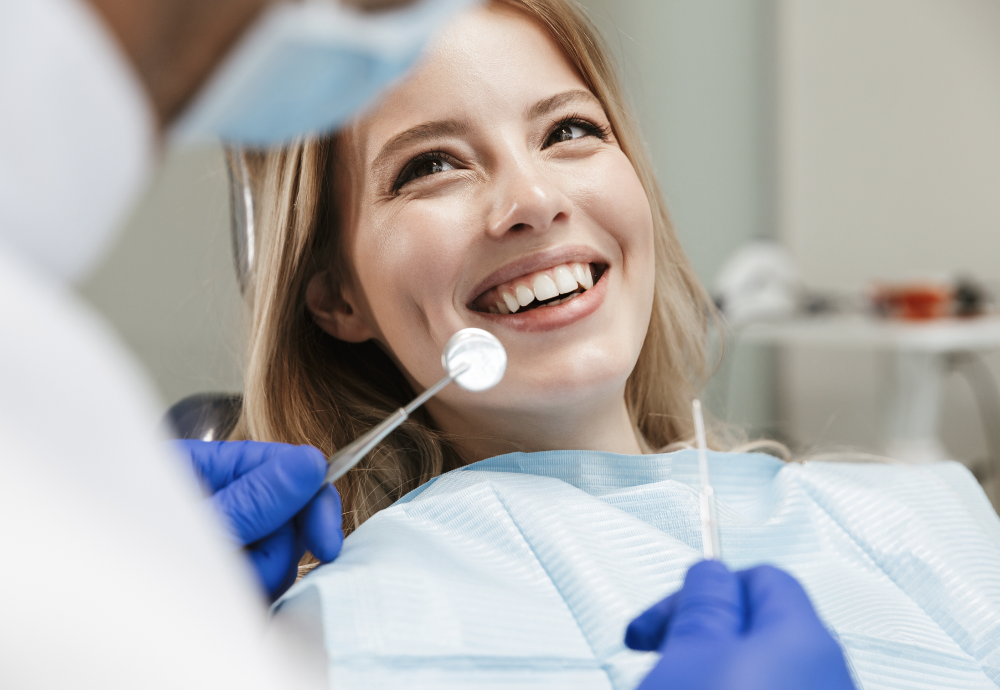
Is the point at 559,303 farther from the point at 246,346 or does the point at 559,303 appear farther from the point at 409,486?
the point at 246,346

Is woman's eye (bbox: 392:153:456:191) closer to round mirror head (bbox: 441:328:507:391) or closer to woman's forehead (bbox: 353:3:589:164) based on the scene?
woman's forehead (bbox: 353:3:589:164)

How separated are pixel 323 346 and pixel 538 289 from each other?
0.35 meters

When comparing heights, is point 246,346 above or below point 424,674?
above

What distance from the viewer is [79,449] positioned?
0.30 metres

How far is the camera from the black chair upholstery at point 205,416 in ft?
3.67

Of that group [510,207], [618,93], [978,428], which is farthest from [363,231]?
[978,428]

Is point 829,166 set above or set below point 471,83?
below

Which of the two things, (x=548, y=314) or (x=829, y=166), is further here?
(x=829, y=166)

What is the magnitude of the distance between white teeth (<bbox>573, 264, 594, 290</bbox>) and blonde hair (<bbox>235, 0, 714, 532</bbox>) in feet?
0.87

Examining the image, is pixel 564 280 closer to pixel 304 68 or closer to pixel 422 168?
pixel 422 168

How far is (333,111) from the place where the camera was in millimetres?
465

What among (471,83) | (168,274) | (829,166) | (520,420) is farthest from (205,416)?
(829,166)

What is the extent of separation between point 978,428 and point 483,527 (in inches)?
102

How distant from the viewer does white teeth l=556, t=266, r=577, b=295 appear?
920mm
